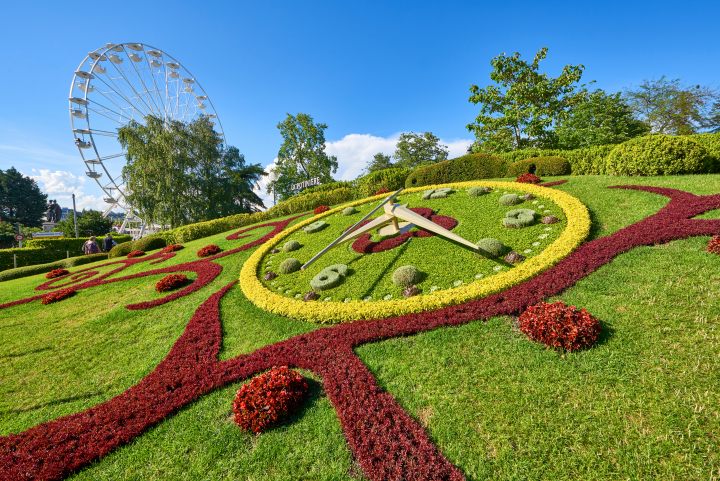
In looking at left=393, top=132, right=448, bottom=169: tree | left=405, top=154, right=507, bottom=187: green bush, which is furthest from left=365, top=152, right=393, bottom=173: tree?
left=405, top=154, right=507, bottom=187: green bush

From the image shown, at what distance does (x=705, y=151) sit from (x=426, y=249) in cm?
1217

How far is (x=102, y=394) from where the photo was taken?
21.1 ft

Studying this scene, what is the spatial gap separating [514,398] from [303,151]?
5008cm

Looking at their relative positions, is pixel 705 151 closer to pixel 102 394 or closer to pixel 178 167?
pixel 102 394

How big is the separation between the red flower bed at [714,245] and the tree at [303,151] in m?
47.5

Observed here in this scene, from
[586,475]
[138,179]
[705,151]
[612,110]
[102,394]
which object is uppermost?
[612,110]

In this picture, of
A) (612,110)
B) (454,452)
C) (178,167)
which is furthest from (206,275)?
(612,110)

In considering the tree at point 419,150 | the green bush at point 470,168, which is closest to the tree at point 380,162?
the tree at point 419,150

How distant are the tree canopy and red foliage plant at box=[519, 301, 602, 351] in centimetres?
3414

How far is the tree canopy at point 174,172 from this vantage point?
3084cm

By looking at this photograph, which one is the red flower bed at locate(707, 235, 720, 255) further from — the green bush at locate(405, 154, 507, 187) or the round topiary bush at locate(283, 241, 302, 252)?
the green bush at locate(405, 154, 507, 187)

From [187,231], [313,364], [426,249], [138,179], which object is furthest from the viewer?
[138,179]

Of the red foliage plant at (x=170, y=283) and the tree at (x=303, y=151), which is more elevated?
the tree at (x=303, y=151)

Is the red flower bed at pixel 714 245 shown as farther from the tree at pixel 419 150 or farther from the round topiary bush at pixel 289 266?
the tree at pixel 419 150
